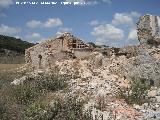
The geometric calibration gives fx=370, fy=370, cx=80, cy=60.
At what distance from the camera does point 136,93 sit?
12.2 meters

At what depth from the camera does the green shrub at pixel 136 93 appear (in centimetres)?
1197

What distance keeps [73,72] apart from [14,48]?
54.1m

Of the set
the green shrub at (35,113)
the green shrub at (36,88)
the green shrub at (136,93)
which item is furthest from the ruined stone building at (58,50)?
the green shrub at (35,113)

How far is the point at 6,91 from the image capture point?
538 inches

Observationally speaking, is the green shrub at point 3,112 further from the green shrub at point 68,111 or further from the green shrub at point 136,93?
the green shrub at point 136,93

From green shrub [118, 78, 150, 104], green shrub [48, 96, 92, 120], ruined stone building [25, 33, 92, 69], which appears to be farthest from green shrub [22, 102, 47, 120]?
ruined stone building [25, 33, 92, 69]

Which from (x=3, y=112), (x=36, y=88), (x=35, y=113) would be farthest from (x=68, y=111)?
(x=36, y=88)

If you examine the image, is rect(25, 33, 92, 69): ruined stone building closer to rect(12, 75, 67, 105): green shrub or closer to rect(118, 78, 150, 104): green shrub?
rect(12, 75, 67, 105): green shrub

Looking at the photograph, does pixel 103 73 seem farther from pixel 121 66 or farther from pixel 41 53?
pixel 41 53

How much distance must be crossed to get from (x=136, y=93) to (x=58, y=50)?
1275 cm

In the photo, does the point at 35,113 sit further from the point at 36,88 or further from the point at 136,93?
the point at 136,93

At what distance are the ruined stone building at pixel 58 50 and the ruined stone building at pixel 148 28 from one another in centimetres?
842

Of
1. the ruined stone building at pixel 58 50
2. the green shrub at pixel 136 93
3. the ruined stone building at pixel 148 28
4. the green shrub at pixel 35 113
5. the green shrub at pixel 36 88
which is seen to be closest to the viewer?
the green shrub at pixel 35 113

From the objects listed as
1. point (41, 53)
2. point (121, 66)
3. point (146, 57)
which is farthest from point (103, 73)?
point (41, 53)
